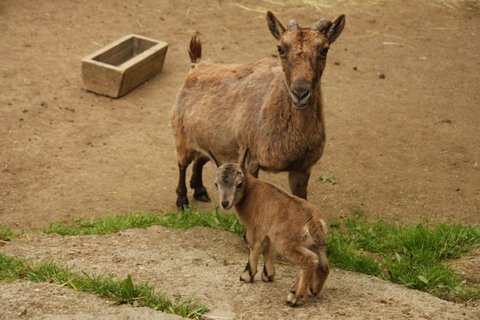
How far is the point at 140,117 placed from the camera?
35.5ft

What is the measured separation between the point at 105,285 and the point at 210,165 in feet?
13.9

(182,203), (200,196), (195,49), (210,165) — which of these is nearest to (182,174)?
(182,203)

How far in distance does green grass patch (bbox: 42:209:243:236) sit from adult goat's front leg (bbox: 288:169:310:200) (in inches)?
24.5

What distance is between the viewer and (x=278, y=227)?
6098 millimetres

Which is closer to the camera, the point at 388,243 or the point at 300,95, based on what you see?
the point at 300,95

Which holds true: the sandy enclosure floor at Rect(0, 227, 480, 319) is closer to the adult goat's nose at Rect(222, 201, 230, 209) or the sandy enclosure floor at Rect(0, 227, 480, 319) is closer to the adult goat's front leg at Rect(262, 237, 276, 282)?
the adult goat's front leg at Rect(262, 237, 276, 282)

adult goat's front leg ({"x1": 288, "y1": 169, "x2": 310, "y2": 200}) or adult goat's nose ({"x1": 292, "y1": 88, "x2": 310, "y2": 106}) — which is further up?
adult goat's nose ({"x1": 292, "y1": 88, "x2": 310, "y2": 106})

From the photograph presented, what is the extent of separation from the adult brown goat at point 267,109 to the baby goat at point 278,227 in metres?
0.89

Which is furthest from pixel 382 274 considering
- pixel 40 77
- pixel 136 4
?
pixel 136 4

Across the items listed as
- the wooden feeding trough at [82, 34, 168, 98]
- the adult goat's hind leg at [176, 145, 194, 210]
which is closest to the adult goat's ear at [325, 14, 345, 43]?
the adult goat's hind leg at [176, 145, 194, 210]

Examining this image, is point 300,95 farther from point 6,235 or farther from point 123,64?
point 123,64

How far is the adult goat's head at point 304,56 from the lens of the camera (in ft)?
22.6

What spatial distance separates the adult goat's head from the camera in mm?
6879

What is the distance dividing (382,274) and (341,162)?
116 inches
